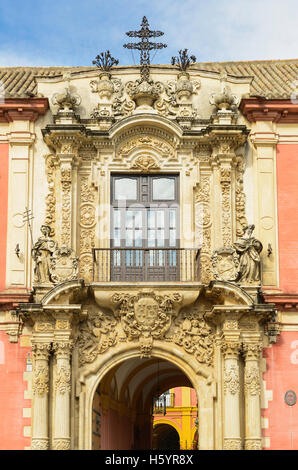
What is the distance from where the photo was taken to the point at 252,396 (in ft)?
58.3

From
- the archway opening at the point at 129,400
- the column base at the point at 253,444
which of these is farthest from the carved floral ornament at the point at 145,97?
the column base at the point at 253,444

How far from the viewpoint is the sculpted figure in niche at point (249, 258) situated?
18250 millimetres

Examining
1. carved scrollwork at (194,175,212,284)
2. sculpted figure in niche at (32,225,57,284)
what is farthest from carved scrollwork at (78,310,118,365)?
carved scrollwork at (194,175,212,284)

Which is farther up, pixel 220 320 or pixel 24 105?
pixel 24 105

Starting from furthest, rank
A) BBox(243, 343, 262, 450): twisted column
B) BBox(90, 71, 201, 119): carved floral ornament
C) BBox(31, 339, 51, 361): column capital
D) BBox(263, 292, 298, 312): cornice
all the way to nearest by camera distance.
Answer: BBox(90, 71, 201, 119): carved floral ornament
BBox(263, 292, 298, 312): cornice
BBox(31, 339, 51, 361): column capital
BBox(243, 343, 262, 450): twisted column

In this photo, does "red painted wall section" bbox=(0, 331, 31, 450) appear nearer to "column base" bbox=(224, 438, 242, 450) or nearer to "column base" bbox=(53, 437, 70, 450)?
"column base" bbox=(53, 437, 70, 450)

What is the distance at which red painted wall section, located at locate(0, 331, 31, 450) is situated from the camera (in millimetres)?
17953

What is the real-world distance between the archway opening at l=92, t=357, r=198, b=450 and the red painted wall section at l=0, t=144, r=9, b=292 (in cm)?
315

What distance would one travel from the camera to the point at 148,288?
18.4m

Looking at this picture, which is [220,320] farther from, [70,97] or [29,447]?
[70,97]

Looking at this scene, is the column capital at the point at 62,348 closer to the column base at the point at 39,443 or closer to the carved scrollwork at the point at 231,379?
the column base at the point at 39,443

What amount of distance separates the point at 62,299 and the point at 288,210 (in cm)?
517
